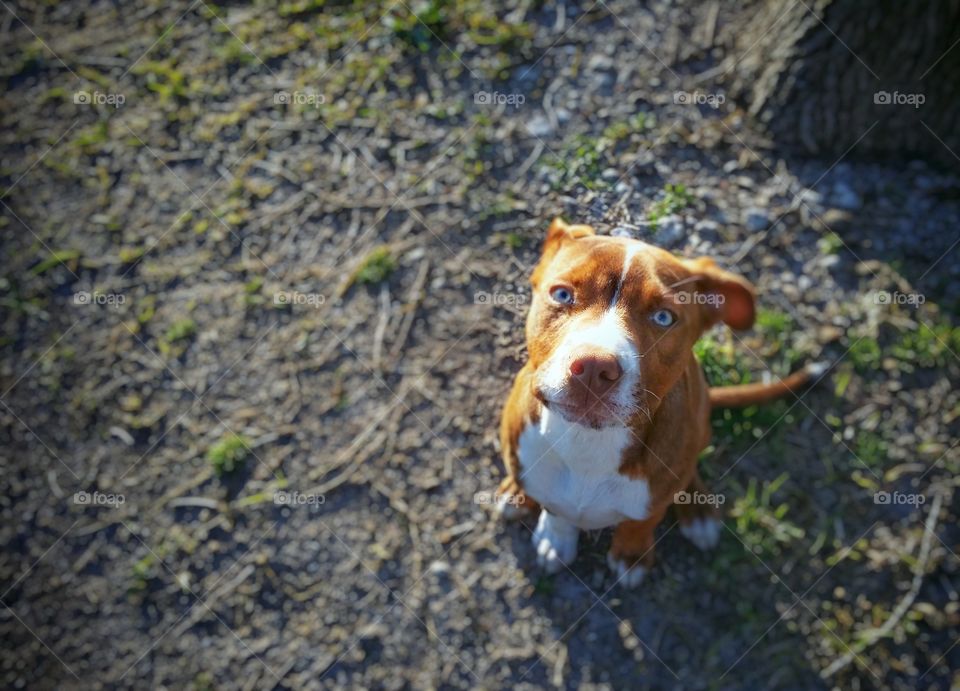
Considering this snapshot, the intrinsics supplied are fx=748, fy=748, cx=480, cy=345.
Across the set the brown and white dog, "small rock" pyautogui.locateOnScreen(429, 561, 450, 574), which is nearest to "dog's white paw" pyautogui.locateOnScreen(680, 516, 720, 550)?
the brown and white dog

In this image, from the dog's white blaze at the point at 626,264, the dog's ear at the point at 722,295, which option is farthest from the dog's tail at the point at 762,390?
the dog's white blaze at the point at 626,264

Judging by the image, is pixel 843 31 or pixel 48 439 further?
pixel 48 439

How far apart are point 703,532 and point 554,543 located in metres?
0.81

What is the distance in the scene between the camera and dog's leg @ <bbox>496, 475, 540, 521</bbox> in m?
4.01

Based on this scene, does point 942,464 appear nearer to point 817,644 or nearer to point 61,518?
point 817,644

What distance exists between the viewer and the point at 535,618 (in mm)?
4082

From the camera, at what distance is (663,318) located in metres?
2.74

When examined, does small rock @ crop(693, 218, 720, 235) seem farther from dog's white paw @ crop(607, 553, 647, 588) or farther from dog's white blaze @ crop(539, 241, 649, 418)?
dog's white paw @ crop(607, 553, 647, 588)

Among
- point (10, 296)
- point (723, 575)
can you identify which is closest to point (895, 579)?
point (723, 575)

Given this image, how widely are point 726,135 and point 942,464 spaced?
2.23 meters

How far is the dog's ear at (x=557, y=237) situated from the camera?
3.01 meters

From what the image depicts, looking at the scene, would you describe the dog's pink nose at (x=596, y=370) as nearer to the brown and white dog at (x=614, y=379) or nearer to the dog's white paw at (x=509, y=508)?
the brown and white dog at (x=614, y=379)

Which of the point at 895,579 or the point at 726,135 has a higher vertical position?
the point at 726,135

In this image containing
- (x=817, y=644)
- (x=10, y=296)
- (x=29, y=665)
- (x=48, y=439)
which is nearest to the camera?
(x=817, y=644)
